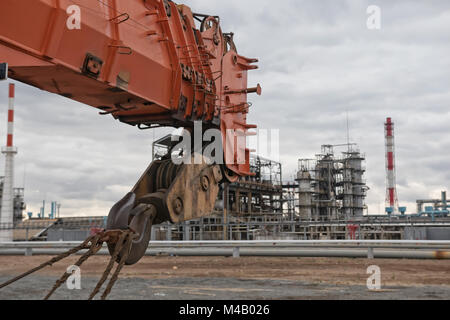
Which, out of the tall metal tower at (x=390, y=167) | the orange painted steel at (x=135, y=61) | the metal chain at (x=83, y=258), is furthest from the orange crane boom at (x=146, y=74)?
the tall metal tower at (x=390, y=167)

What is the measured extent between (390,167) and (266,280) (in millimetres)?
55008

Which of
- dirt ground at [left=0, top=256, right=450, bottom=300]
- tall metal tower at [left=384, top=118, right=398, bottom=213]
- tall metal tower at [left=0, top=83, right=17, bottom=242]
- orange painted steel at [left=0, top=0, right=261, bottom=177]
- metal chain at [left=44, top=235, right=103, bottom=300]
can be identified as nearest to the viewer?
orange painted steel at [left=0, top=0, right=261, bottom=177]

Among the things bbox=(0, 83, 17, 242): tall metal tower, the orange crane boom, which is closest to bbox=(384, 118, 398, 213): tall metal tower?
bbox=(0, 83, 17, 242): tall metal tower

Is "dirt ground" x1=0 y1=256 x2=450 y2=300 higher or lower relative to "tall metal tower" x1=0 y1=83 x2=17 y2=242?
lower

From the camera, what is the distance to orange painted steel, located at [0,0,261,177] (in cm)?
386

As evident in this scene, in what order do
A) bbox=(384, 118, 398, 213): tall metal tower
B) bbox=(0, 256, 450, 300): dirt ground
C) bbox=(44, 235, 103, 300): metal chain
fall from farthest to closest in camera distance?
bbox=(384, 118, 398, 213): tall metal tower < bbox=(0, 256, 450, 300): dirt ground < bbox=(44, 235, 103, 300): metal chain

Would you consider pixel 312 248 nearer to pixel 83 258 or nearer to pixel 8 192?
pixel 83 258

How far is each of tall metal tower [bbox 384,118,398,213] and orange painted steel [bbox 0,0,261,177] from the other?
58624mm

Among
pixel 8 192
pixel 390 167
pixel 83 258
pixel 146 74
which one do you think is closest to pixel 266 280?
pixel 146 74

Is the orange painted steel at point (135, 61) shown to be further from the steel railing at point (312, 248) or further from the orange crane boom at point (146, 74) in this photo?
the steel railing at point (312, 248)

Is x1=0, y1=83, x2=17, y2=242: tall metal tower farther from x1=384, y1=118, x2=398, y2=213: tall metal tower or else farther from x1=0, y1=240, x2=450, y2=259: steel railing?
x1=384, y1=118, x2=398, y2=213: tall metal tower

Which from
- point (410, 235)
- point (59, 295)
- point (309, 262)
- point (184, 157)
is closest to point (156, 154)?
point (410, 235)

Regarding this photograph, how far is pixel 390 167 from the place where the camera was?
6191 centimetres
